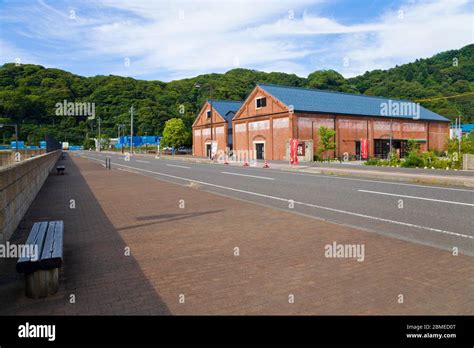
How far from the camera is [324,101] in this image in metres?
45.8

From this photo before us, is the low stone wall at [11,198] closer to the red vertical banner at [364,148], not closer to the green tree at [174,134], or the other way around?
the red vertical banner at [364,148]

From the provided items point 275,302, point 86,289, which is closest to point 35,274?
point 86,289

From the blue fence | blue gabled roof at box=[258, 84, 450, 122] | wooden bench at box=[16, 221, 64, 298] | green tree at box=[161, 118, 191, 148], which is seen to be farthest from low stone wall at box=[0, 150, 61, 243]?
the blue fence

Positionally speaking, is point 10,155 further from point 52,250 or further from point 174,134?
point 174,134

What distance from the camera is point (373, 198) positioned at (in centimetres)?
1236

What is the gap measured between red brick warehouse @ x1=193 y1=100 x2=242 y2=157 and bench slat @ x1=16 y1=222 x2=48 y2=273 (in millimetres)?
46362

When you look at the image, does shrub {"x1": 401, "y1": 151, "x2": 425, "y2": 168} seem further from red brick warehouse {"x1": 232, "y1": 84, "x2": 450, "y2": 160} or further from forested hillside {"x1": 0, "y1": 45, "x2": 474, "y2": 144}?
forested hillside {"x1": 0, "y1": 45, "x2": 474, "y2": 144}

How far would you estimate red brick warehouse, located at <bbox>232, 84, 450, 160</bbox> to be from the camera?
4141 centimetres

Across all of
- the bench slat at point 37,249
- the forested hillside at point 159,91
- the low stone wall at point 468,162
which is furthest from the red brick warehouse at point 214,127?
the bench slat at point 37,249
